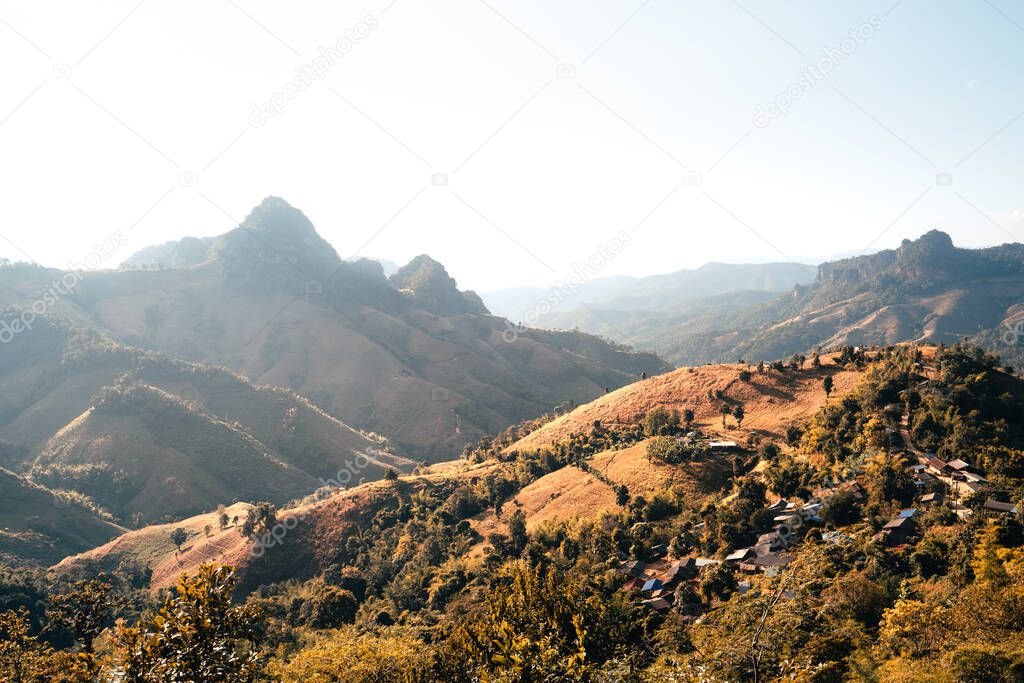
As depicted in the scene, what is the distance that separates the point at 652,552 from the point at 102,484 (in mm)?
117973

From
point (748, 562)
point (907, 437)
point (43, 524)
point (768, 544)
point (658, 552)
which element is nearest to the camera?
point (748, 562)

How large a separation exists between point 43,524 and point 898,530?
124637 millimetres

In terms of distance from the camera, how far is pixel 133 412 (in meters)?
124

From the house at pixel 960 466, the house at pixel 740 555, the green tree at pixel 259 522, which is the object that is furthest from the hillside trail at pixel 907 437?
the green tree at pixel 259 522

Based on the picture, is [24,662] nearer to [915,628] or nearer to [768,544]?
[915,628]

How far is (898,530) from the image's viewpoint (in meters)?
30.5

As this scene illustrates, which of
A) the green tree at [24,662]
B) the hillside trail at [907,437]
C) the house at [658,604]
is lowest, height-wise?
the house at [658,604]

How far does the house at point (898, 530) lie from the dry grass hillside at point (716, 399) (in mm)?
21297

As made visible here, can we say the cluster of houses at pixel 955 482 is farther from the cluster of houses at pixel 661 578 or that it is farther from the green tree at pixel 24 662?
the green tree at pixel 24 662

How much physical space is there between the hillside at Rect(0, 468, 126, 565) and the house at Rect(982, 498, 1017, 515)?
11786 centimetres

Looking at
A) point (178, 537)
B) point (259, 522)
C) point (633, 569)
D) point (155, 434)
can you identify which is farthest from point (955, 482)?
point (155, 434)

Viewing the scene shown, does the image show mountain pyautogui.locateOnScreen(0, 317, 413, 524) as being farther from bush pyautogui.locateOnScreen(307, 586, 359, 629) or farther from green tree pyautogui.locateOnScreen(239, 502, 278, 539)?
bush pyautogui.locateOnScreen(307, 586, 359, 629)

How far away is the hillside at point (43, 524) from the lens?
281ft

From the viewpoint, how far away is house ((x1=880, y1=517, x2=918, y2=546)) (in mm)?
30172
